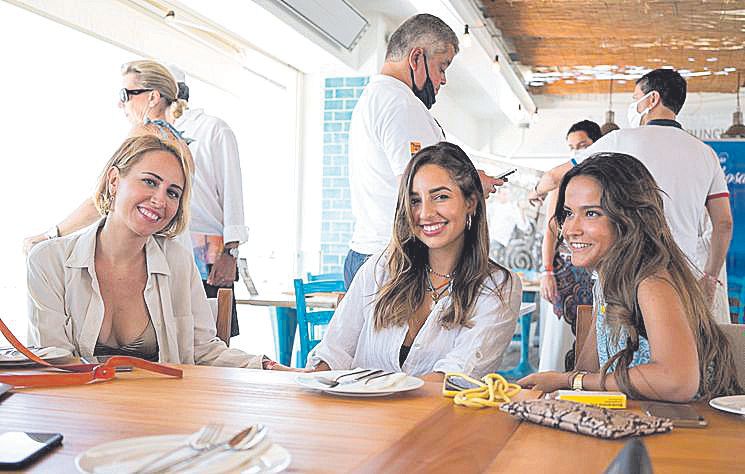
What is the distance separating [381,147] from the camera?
3.30 meters

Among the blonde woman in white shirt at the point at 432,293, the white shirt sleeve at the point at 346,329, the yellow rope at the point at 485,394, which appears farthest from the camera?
the white shirt sleeve at the point at 346,329

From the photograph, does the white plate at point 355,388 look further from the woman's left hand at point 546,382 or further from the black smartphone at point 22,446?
the black smartphone at point 22,446

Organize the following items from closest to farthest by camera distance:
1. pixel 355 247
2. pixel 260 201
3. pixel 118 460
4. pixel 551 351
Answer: pixel 118 460
pixel 355 247
pixel 551 351
pixel 260 201

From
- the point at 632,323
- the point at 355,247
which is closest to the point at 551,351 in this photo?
the point at 355,247

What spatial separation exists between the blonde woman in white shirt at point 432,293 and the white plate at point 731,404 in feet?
2.31

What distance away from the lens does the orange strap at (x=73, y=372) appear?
168cm

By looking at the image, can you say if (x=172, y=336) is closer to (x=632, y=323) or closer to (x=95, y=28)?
(x=632, y=323)

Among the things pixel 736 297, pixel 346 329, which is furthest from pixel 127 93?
pixel 736 297

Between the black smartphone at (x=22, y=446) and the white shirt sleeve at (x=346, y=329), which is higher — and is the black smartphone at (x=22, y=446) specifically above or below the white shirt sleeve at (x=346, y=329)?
below

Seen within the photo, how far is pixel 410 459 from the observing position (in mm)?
1233

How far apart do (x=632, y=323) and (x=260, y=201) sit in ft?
17.1

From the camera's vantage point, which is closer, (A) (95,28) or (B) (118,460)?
(B) (118,460)

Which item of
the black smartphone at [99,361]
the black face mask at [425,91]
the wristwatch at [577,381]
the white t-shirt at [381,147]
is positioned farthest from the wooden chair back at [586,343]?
the black face mask at [425,91]

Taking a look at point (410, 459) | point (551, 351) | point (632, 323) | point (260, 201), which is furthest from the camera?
point (260, 201)
